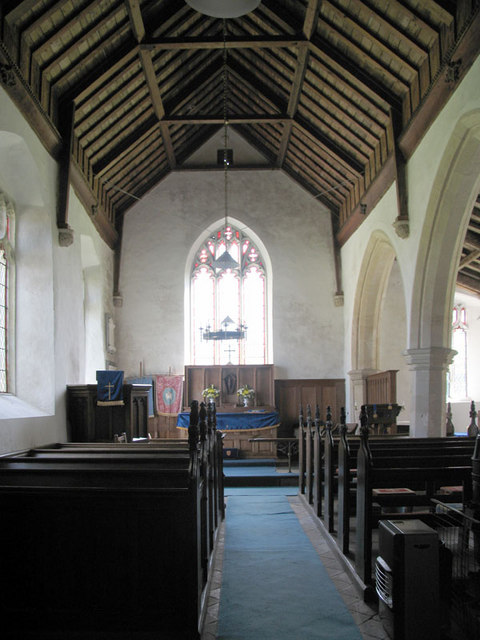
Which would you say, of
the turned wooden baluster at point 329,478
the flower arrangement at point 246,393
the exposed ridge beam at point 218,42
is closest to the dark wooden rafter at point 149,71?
the exposed ridge beam at point 218,42

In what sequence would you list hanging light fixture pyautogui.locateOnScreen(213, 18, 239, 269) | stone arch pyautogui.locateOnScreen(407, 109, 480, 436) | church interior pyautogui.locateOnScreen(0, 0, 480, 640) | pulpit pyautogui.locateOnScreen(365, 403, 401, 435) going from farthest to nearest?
hanging light fixture pyautogui.locateOnScreen(213, 18, 239, 269) < pulpit pyautogui.locateOnScreen(365, 403, 401, 435) < stone arch pyautogui.locateOnScreen(407, 109, 480, 436) < church interior pyautogui.locateOnScreen(0, 0, 480, 640)

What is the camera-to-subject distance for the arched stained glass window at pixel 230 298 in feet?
44.1

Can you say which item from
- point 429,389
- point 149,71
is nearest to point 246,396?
point 429,389

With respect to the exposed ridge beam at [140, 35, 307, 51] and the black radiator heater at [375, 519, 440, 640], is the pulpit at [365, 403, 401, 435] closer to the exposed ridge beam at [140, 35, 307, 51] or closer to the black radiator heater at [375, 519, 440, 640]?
the exposed ridge beam at [140, 35, 307, 51]

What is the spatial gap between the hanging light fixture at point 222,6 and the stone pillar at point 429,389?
15.4 ft

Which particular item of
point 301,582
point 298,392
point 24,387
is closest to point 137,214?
point 298,392

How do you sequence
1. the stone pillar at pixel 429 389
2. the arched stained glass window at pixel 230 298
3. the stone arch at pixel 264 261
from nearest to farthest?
the stone pillar at pixel 429 389 < the stone arch at pixel 264 261 < the arched stained glass window at pixel 230 298

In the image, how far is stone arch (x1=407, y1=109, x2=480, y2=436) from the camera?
7.44m

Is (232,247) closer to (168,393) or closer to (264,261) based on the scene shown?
(264,261)

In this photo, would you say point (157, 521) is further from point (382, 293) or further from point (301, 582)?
point (382, 293)

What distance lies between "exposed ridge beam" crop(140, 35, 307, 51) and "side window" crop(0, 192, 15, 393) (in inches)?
117

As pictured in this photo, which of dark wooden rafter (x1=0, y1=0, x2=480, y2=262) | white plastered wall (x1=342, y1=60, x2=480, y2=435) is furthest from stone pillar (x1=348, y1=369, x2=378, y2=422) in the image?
white plastered wall (x1=342, y1=60, x2=480, y2=435)

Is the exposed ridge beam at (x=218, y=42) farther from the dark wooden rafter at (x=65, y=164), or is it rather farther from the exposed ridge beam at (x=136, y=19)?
the dark wooden rafter at (x=65, y=164)

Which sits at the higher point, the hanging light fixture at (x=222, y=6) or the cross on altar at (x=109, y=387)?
the hanging light fixture at (x=222, y=6)
